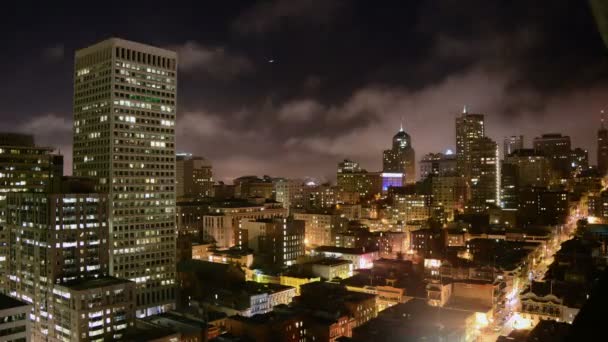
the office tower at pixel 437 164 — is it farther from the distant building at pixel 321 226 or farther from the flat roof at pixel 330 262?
the flat roof at pixel 330 262

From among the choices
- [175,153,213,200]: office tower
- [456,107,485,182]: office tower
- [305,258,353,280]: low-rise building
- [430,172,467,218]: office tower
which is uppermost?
[456,107,485,182]: office tower

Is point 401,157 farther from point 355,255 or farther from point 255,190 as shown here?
point 355,255

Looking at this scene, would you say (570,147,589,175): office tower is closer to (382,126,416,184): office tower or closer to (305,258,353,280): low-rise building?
(382,126,416,184): office tower

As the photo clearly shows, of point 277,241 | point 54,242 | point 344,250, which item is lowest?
point 344,250

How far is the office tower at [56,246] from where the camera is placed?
32.2 metres

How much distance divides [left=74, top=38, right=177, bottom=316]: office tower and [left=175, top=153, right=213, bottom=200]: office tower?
193 ft

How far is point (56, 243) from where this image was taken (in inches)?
1283

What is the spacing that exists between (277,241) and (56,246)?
24.9 meters

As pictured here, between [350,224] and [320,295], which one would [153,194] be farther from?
[350,224]

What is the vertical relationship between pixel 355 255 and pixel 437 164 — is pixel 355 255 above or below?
below

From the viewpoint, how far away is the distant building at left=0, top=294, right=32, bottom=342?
25.5 m

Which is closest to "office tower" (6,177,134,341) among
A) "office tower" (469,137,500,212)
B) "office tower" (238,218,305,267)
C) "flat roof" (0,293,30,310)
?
"flat roof" (0,293,30,310)

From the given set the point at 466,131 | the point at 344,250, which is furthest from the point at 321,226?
the point at 466,131

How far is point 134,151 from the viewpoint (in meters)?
39.8
